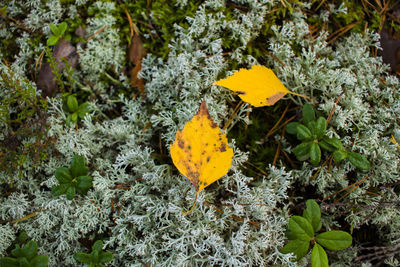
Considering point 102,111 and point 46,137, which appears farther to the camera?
point 102,111

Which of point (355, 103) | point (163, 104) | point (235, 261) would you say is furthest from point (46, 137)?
point (355, 103)

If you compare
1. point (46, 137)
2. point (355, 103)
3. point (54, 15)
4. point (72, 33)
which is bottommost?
point (355, 103)

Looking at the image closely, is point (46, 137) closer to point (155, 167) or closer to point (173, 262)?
point (155, 167)

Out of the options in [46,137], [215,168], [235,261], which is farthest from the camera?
[46,137]

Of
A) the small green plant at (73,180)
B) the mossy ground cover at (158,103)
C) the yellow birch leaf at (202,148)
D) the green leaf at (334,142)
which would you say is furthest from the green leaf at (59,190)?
the green leaf at (334,142)

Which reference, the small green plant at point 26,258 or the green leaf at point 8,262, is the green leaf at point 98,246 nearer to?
the small green plant at point 26,258
